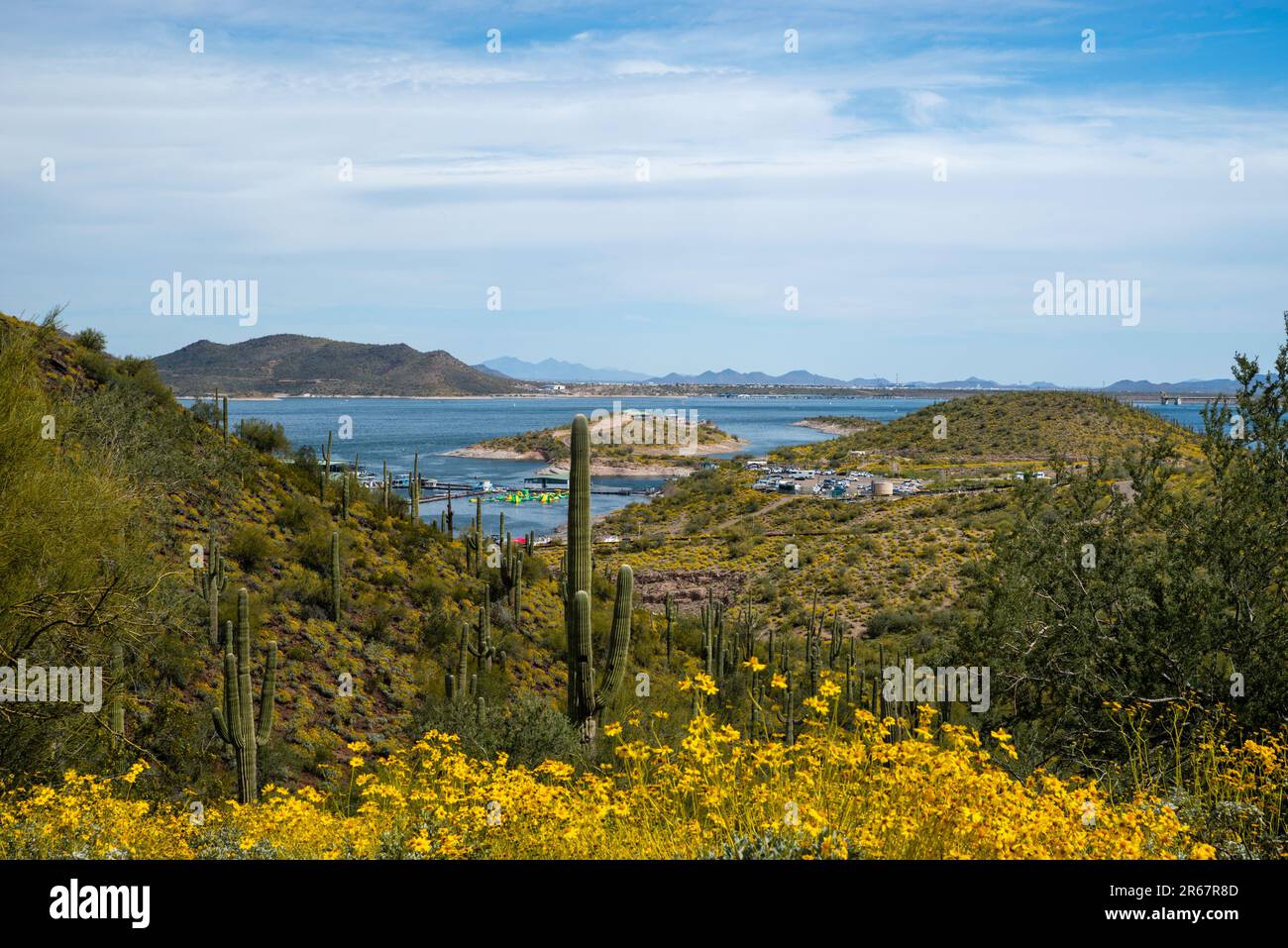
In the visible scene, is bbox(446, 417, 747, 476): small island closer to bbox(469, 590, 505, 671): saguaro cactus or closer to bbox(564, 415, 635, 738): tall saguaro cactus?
bbox(469, 590, 505, 671): saguaro cactus

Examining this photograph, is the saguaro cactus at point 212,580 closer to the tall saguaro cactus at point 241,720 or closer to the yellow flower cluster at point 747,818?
the tall saguaro cactus at point 241,720

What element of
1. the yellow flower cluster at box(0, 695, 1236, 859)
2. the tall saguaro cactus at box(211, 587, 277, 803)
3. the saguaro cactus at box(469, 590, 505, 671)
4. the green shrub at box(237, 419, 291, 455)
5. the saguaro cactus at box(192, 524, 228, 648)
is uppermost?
the green shrub at box(237, 419, 291, 455)

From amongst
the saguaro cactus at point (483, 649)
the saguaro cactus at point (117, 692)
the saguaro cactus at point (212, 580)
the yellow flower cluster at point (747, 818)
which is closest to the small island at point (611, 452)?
the saguaro cactus at point (483, 649)

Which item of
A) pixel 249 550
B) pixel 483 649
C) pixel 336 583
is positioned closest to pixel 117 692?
pixel 336 583

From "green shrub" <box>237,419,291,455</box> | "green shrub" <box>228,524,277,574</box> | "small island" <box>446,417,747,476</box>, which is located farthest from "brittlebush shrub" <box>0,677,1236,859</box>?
"small island" <box>446,417,747,476</box>

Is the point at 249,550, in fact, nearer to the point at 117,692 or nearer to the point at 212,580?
the point at 212,580
